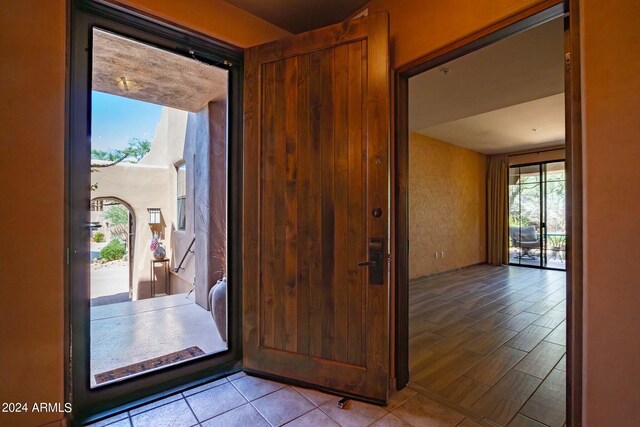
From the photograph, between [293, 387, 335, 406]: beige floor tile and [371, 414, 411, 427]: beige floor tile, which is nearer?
[371, 414, 411, 427]: beige floor tile

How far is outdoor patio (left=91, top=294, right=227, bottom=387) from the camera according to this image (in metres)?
2.22

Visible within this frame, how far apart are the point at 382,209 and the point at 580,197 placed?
895 mm

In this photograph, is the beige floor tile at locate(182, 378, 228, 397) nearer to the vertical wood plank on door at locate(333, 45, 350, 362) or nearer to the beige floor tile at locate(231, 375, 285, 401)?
the beige floor tile at locate(231, 375, 285, 401)

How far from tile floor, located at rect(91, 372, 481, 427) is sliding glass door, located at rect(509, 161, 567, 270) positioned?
22.2ft

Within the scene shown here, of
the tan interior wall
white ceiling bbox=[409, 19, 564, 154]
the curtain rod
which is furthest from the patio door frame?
the curtain rod

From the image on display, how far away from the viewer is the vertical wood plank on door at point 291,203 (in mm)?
1894

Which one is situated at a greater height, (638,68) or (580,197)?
(638,68)

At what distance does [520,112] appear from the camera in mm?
4301

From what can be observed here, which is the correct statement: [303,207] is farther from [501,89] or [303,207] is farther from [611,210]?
[501,89]

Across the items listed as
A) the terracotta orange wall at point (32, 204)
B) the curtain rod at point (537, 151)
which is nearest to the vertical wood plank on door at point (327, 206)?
the terracotta orange wall at point (32, 204)

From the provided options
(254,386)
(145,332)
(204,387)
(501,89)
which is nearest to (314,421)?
(254,386)

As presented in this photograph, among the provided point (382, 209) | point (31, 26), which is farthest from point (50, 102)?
point (382, 209)

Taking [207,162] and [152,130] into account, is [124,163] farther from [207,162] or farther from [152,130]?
[207,162]

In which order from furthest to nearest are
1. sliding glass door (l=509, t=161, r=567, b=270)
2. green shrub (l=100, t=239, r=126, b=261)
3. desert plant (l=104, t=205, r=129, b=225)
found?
1. sliding glass door (l=509, t=161, r=567, b=270)
2. desert plant (l=104, t=205, r=129, b=225)
3. green shrub (l=100, t=239, r=126, b=261)
